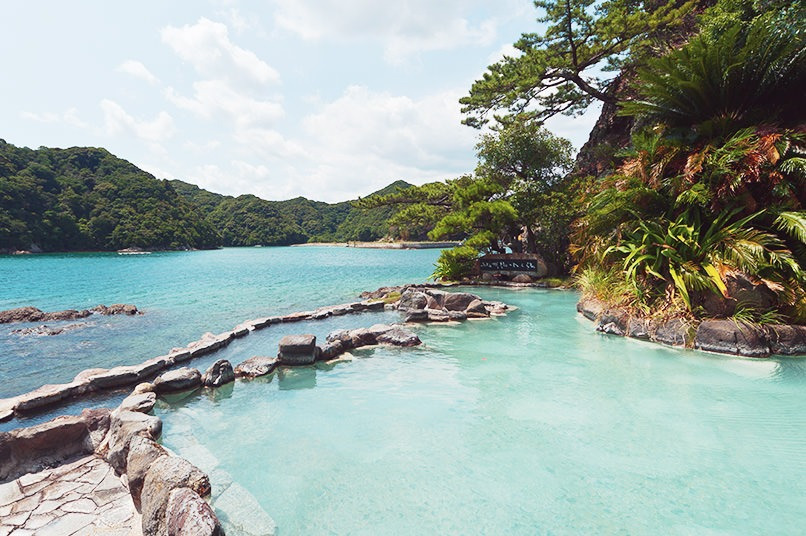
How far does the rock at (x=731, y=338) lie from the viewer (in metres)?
6.72

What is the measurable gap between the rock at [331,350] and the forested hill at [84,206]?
65853 mm

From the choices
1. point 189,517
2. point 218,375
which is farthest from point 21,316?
point 189,517

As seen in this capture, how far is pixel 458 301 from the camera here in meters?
11.6

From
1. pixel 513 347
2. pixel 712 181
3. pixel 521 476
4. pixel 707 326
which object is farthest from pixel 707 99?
pixel 521 476

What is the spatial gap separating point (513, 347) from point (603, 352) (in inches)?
65.3

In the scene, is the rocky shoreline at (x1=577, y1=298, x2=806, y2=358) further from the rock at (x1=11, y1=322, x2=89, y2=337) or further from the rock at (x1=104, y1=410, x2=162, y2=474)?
the rock at (x1=11, y1=322, x2=89, y2=337)

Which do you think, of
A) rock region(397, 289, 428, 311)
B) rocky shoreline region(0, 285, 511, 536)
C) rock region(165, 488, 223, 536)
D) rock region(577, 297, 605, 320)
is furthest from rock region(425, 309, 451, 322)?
rock region(165, 488, 223, 536)

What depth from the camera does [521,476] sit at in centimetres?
356

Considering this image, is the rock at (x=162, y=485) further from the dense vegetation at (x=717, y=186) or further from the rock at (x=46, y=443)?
the dense vegetation at (x=717, y=186)

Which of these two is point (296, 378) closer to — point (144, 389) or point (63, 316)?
point (144, 389)

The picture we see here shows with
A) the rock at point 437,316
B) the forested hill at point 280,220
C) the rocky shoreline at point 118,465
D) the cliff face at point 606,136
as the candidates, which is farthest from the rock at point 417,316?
the forested hill at point 280,220

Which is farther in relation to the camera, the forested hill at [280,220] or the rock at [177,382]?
A: the forested hill at [280,220]

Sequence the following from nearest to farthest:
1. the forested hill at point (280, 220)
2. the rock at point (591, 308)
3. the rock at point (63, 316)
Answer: the rock at point (591, 308), the rock at point (63, 316), the forested hill at point (280, 220)

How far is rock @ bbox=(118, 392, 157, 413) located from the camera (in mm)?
5160
